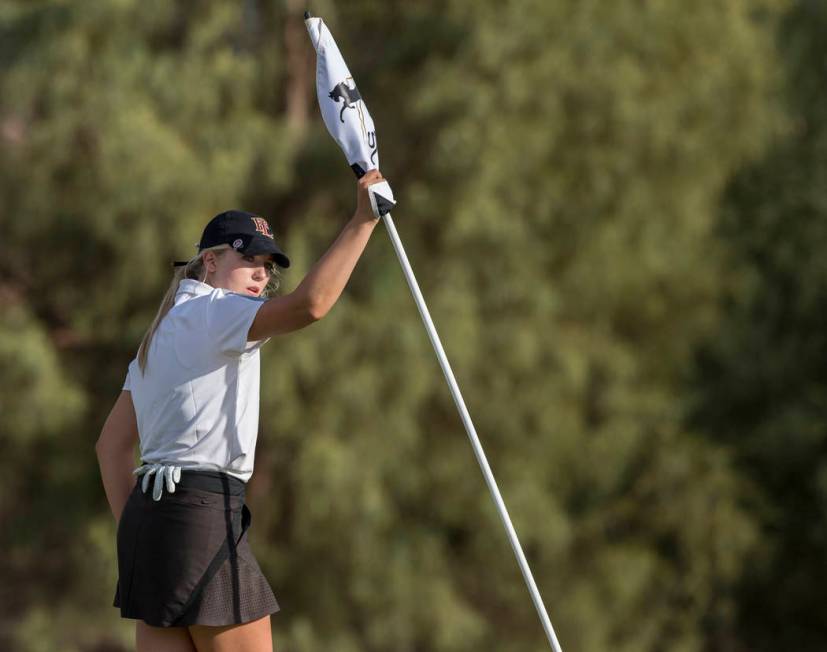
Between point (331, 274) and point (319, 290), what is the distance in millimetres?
35

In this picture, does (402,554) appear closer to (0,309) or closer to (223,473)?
(0,309)

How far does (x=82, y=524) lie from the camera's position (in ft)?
31.4

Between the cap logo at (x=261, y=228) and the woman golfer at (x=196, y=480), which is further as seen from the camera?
the cap logo at (x=261, y=228)

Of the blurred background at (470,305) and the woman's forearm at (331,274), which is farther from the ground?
the blurred background at (470,305)

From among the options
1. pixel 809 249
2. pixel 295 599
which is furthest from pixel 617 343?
pixel 295 599

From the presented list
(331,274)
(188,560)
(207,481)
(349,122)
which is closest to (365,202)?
(331,274)

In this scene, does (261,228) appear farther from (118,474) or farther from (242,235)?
(118,474)

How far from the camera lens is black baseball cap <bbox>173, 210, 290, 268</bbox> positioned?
279 cm

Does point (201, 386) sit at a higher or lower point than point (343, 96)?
lower

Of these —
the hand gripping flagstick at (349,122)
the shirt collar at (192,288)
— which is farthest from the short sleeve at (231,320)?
the hand gripping flagstick at (349,122)

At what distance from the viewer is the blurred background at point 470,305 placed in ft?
30.0

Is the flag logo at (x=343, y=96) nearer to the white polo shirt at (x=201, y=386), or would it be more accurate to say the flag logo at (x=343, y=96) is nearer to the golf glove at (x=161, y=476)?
the white polo shirt at (x=201, y=386)

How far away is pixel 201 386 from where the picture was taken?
2.65 meters

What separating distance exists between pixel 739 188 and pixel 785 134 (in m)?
0.57
